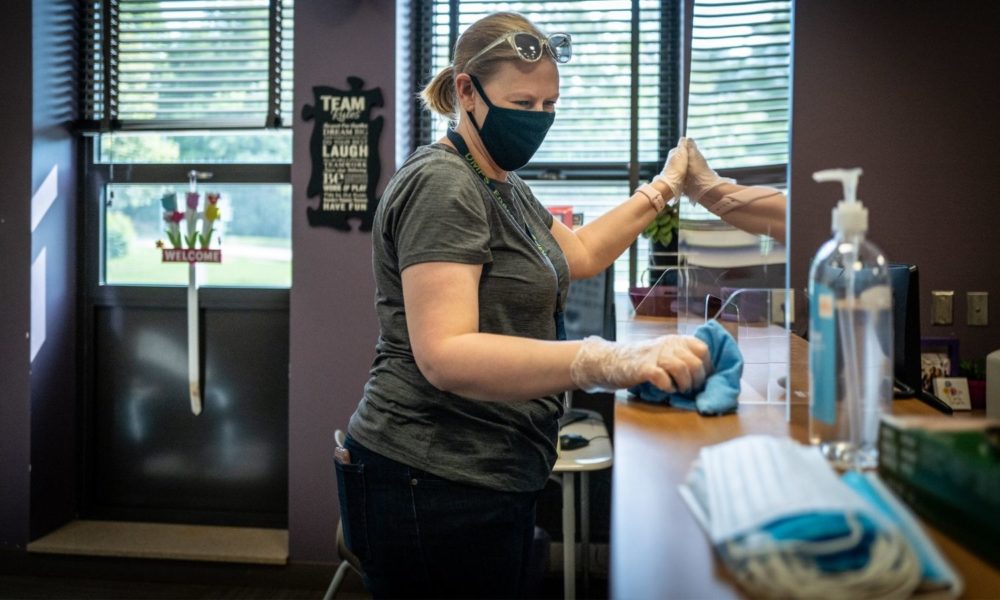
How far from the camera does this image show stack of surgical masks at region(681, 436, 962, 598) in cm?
→ 63

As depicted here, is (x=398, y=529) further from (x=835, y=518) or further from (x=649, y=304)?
(x=649, y=304)

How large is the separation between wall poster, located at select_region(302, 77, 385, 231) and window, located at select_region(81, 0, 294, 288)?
317 mm

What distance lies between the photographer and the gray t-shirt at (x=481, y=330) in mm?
1271

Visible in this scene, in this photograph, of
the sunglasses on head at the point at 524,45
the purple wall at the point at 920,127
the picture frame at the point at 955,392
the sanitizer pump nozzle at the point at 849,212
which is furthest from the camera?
the purple wall at the point at 920,127

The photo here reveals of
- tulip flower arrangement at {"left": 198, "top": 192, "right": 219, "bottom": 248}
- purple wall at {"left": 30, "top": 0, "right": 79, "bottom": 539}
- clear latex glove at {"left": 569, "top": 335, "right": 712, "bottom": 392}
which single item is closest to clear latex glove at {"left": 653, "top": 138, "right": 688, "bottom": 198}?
clear latex glove at {"left": 569, "top": 335, "right": 712, "bottom": 392}

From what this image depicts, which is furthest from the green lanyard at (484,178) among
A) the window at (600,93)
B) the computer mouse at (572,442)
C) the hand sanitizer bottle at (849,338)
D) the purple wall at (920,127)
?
the window at (600,93)

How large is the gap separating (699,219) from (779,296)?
1.41ft

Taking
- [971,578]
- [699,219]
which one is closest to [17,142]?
[699,219]

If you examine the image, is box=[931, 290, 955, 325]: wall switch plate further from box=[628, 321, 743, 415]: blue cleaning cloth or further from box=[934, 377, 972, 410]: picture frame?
box=[628, 321, 743, 415]: blue cleaning cloth

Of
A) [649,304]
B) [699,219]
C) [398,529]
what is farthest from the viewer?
[649,304]

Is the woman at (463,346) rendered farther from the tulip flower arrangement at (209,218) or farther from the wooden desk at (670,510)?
the tulip flower arrangement at (209,218)

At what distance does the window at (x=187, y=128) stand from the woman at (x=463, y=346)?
6.79 feet

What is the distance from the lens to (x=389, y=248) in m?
1.30

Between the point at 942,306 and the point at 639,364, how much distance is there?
2046mm
